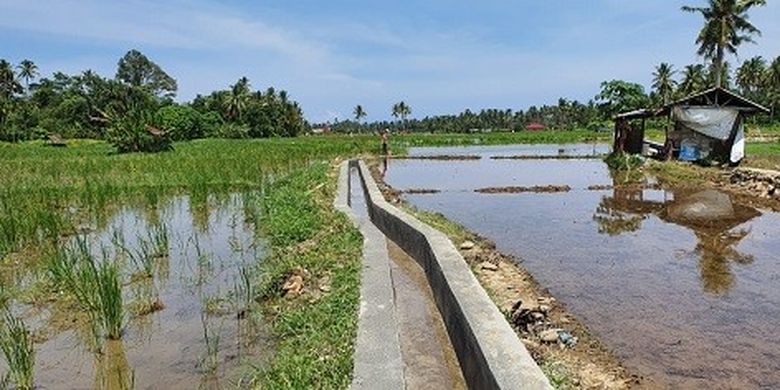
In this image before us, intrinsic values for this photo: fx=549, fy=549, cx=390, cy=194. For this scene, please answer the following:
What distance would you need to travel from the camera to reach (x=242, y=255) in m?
7.20

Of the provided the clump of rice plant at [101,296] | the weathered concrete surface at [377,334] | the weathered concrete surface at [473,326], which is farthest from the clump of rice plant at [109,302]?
the weathered concrete surface at [473,326]

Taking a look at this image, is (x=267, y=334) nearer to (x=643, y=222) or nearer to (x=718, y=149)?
(x=643, y=222)

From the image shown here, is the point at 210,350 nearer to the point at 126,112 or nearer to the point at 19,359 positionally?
the point at 19,359

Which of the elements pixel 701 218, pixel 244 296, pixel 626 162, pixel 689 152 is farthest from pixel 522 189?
pixel 244 296

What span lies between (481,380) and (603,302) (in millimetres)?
2303

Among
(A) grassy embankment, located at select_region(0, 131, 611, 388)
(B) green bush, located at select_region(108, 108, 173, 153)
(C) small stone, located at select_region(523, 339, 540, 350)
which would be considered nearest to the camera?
(A) grassy embankment, located at select_region(0, 131, 611, 388)

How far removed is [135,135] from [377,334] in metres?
24.1

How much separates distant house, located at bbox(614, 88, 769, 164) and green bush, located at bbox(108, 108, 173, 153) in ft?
68.7

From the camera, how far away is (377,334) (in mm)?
3686

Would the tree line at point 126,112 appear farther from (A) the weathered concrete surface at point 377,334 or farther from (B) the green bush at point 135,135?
(A) the weathered concrete surface at point 377,334

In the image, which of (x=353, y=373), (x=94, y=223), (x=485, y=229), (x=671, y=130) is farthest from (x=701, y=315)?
Result: (x=671, y=130)

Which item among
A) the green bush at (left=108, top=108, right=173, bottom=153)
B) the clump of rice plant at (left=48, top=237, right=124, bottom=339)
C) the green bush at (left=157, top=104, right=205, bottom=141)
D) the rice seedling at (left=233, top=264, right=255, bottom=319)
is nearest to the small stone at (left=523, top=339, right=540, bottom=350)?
the rice seedling at (left=233, top=264, right=255, bottom=319)

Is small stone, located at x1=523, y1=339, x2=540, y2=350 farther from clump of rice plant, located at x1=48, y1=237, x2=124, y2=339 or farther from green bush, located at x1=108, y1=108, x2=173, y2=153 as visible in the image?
green bush, located at x1=108, y1=108, x2=173, y2=153

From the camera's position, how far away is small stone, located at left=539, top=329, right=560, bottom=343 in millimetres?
3975
